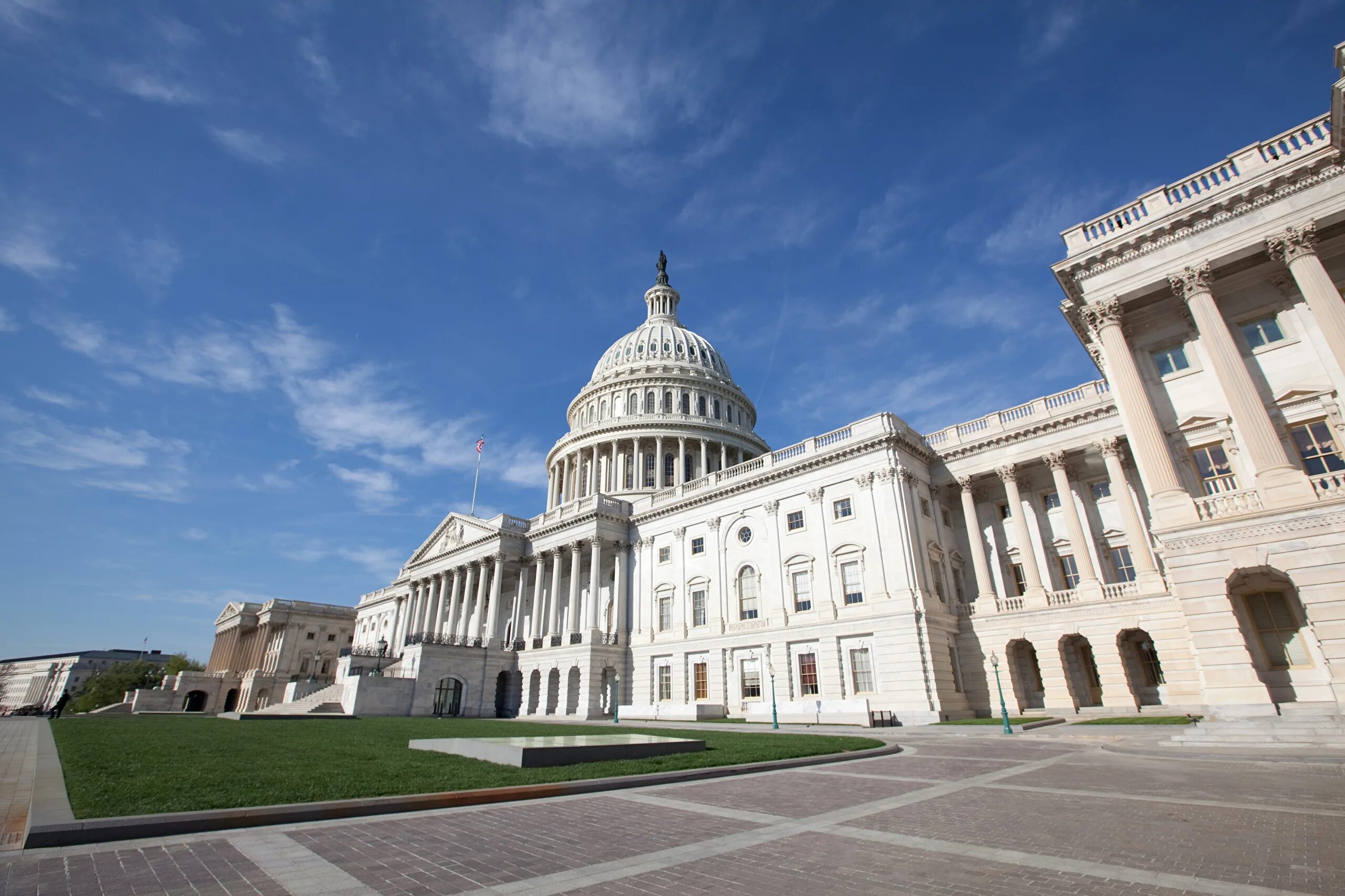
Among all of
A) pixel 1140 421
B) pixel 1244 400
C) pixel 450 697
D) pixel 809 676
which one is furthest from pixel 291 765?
pixel 450 697

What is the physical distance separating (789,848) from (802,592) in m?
33.9

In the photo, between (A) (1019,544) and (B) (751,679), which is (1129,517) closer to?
(A) (1019,544)

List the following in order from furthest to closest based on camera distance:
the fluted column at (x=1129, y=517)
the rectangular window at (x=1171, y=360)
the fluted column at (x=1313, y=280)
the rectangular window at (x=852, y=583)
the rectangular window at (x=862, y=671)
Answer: the rectangular window at (x=852, y=583) → the rectangular window at (x=862, y=671) → the fluted column at (x=1129, y=517) → the rectangular window at (x=1171, y=360) → the fluted column at (x=1313, y=280)

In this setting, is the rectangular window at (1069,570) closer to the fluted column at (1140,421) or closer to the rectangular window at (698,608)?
the fluted column at (1140,421)

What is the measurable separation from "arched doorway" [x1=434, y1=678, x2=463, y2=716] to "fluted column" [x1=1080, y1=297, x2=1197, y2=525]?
162 feet

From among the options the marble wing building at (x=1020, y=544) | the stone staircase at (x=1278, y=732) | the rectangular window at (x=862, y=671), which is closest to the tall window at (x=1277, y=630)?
the marble wing building at (x=1020, y=544)

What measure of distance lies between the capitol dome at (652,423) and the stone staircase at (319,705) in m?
31.3

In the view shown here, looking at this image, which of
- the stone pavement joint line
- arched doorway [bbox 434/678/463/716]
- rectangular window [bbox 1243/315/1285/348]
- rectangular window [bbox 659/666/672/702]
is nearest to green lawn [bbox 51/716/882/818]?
the stone pavement joint line

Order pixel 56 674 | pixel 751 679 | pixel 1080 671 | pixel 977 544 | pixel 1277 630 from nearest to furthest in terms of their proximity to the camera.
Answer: pixel 1277 630, pixel 1080 671, pixel 977 544, pixel 751 679, pixel 56 674

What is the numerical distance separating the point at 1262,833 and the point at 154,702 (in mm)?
97083

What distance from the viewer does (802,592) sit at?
40.2 metres

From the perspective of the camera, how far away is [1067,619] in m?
32.0

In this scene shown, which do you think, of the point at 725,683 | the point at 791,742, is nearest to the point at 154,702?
the point at 725,683

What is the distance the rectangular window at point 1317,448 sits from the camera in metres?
20.0
